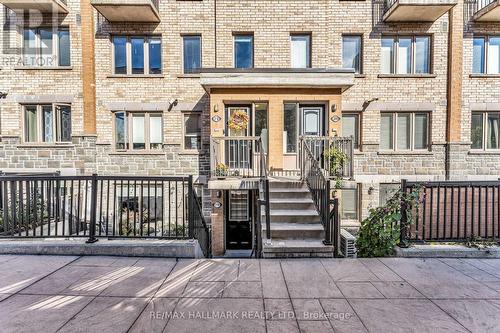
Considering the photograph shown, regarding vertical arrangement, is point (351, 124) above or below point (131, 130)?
above

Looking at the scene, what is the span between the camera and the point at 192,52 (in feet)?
35.3

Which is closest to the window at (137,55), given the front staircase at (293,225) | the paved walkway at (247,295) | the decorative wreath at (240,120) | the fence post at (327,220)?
the decorative wreath at (240,120)

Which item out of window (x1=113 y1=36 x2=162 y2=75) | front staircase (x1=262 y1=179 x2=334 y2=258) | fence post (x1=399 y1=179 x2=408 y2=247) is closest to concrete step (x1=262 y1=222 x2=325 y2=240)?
front staircase (x1=262 y1=179 x2=334 y2=258)

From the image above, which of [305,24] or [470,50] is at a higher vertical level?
[305,24]

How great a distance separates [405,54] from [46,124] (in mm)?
15284

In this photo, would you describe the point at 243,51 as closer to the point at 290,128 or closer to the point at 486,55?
the point at 290,128

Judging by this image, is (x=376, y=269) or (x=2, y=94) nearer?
(x=376, y=269)

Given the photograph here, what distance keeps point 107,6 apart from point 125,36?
4.09 feet

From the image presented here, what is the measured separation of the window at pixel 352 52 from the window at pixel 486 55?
15.5ft

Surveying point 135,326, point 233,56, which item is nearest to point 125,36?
point 233,56

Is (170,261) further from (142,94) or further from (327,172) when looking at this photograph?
(142,94)

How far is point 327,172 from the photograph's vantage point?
7.67 meters

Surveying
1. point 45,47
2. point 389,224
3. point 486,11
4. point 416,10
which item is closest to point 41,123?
point 45,47

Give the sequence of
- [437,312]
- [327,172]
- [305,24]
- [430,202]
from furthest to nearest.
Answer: [305,24] → [327,172] → [430,202] → [437,312]
